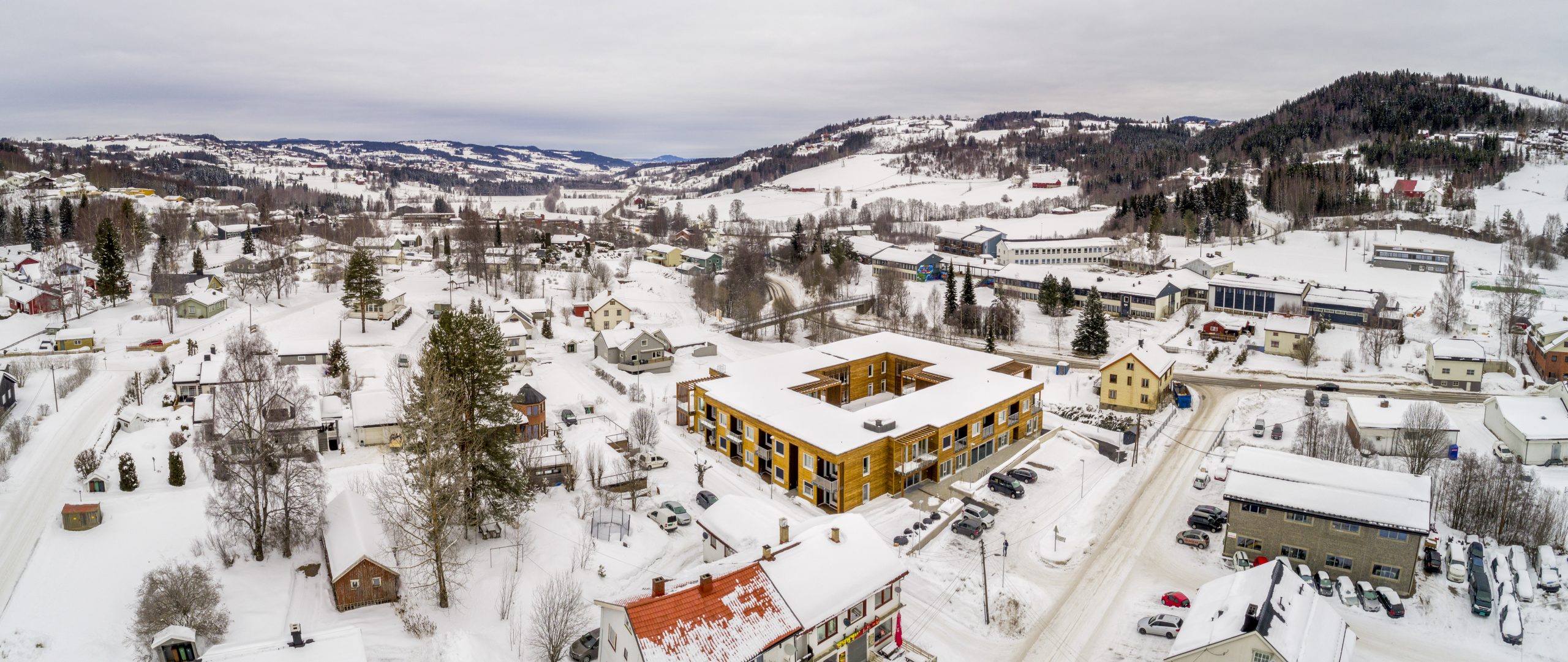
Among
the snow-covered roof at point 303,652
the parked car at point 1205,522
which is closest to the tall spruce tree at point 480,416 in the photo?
the snow-covered roof at point 303,652

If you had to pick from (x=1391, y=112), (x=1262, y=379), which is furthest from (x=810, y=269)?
(x=1391, y=112)

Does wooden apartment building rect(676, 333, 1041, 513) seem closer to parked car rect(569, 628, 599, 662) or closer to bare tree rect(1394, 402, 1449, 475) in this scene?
parked car rect(569, 628, 599, 662)

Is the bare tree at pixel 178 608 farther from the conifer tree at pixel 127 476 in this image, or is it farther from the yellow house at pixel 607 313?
the yellow house at pixel 607 313

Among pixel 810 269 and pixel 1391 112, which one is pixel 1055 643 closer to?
pixel 810 269

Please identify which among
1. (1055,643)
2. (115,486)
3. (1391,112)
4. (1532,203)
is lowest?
(1055,643)

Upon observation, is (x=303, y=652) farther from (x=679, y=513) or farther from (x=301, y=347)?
(x=301, y=347)

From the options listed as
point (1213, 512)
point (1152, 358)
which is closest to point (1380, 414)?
point (1152, 358)
